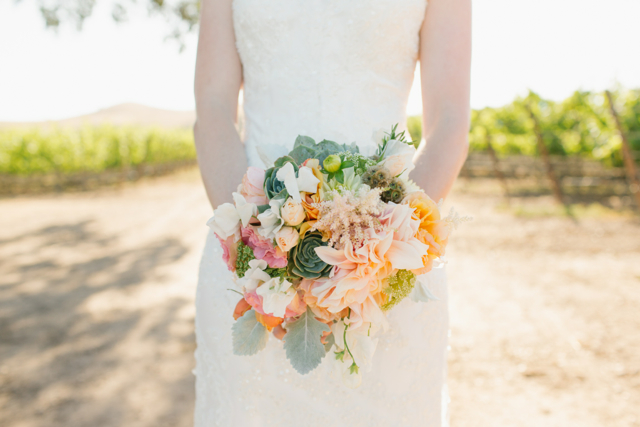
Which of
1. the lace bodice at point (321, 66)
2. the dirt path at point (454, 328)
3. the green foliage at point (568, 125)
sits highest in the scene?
the lace bodice at point (321, 66)

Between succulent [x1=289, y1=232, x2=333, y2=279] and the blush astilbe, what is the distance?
0.04 m

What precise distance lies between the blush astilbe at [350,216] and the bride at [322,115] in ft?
1.32

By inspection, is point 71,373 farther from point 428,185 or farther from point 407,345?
point 428,185

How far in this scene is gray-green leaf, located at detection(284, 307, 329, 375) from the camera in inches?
39.1

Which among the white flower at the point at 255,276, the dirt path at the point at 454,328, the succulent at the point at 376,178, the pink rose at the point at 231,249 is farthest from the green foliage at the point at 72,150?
the succulent at the point at 376,178

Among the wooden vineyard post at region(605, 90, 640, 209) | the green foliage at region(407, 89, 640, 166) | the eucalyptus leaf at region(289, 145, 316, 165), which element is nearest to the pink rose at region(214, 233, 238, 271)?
the eucalyptus leaf at region(289, 145, 316, 165)

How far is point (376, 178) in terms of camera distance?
38.1 inches

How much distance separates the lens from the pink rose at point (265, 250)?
0.94 meters

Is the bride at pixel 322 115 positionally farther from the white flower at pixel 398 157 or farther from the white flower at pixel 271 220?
the white flower at pixel 271 220

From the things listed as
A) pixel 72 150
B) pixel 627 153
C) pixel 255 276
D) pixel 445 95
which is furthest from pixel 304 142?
pixel 72 150

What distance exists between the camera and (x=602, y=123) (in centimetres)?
1084

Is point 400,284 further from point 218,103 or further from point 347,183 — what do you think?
point 218,103

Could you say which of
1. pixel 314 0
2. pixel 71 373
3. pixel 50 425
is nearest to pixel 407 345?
pixel 314 0

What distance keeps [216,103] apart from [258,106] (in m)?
0.15
